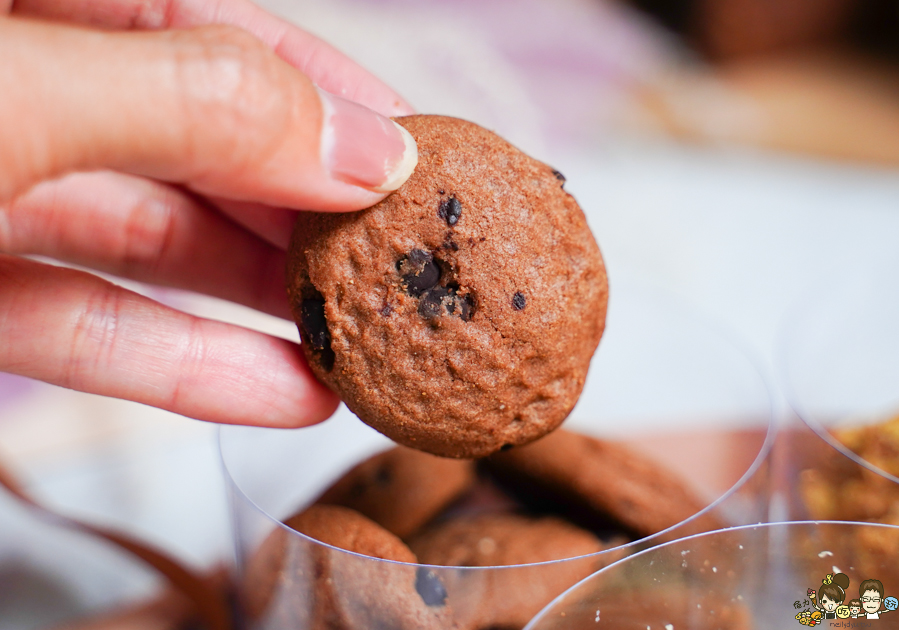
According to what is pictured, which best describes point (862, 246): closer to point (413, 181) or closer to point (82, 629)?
point (413, 181)

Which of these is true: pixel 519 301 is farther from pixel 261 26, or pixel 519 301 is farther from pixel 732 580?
pixel 261 26

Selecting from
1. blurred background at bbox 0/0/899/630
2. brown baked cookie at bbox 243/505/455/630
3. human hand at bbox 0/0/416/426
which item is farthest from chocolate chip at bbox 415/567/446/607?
blurred background at bbox 0/0/899/630

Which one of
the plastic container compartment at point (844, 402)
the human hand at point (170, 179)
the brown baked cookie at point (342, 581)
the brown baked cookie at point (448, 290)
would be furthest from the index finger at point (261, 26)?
the plastic container compartment at point (844, 402)

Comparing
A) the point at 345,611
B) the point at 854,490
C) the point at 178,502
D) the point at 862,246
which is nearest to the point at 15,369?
the point at 345,611

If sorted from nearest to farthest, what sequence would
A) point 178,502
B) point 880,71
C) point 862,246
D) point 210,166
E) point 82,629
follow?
point 210,166
point 82,629
point 178,502
point 862,246
point 880,71

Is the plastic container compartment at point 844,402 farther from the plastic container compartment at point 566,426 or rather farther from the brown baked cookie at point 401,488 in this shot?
the brown baked cookie at point 401,488

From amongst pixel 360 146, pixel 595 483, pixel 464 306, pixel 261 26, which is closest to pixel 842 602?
pixel 595 483

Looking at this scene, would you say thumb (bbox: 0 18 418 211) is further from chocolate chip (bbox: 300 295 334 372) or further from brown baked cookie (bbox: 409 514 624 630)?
brown baked cookie (bbox: 409 514 624 630)
